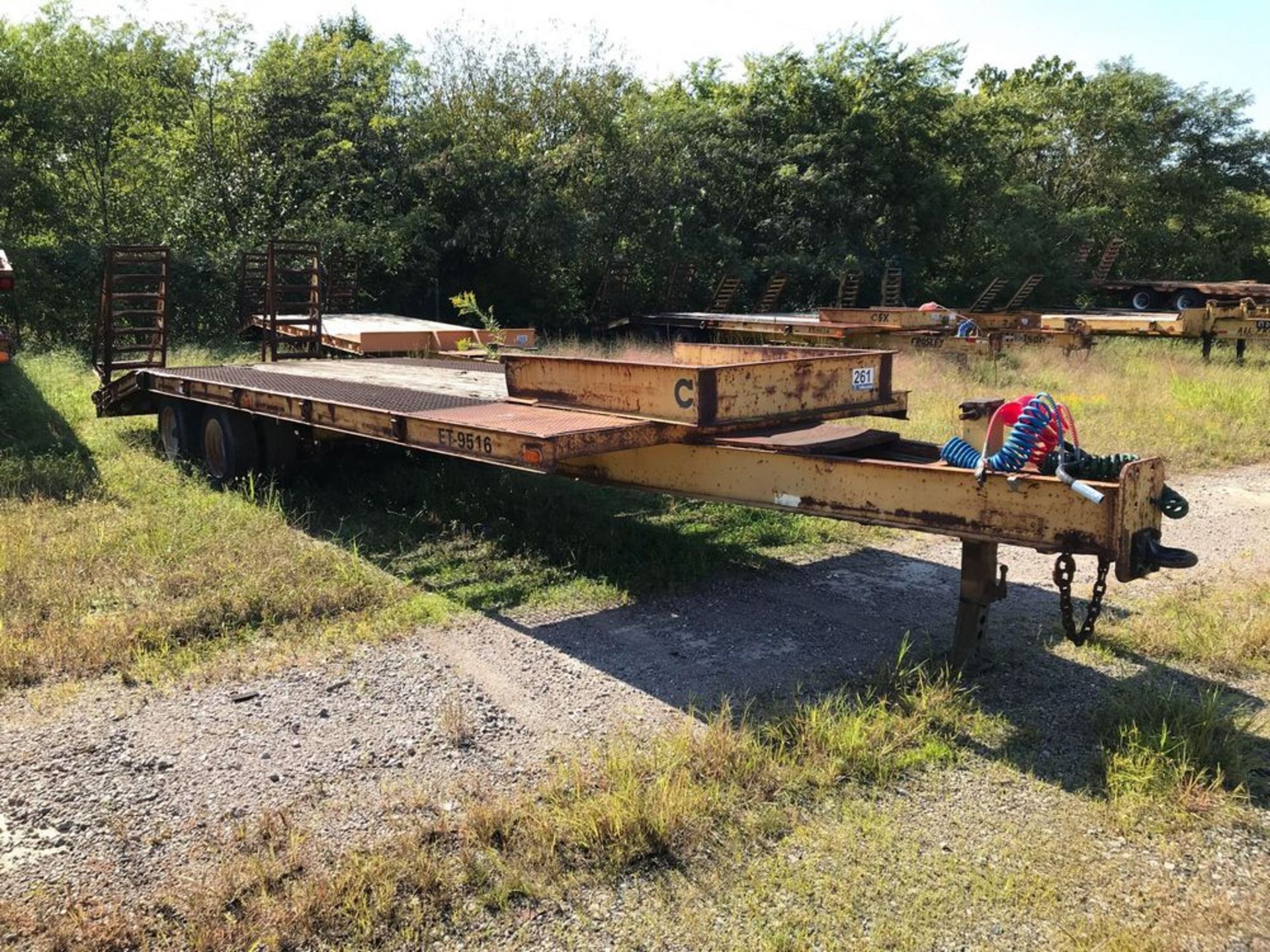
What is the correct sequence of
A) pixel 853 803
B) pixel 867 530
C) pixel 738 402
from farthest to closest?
pixel 867 530 → pixel 738 402 → pixel 853 803

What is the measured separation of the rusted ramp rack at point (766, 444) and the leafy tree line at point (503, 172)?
14.0m

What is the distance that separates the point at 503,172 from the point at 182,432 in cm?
1331

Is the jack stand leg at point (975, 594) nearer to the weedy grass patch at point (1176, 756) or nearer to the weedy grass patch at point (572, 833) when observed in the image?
Answer: the weedy grass patch at point (572, 833)

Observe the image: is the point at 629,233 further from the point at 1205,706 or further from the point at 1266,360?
the point at 1205,706

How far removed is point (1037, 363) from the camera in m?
14.2

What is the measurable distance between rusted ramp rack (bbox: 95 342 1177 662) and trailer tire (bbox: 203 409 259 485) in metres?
1.14

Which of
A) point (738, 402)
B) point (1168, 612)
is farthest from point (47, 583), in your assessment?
point (1168, 612)

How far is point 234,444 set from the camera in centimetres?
712

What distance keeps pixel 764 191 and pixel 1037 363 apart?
418 inches

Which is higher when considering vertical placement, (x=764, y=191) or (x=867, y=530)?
(x=764, y=191)

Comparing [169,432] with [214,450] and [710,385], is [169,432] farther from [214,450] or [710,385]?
[710,385]

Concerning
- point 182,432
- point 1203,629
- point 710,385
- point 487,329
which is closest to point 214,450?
point 182,432

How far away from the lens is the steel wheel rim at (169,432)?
7980 mm

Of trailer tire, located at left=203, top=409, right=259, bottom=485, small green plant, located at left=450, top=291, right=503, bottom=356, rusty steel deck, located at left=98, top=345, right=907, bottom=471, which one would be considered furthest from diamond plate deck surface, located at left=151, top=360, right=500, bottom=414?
small green plant, located at left=450, top=291, right=503, bottom=356
